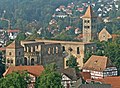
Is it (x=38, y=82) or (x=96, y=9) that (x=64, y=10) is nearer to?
(x=96, y=9)

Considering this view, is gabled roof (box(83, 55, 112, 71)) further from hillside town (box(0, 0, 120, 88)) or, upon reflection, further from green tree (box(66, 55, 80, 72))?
green tree (box(66, 55, 80, 72))

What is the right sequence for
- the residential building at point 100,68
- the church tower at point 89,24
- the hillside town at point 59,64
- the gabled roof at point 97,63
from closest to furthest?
the hillside town at point 59,64 → the residential building at point 100,68 → the gabled roof at point 97,63 → the church tower at point 89,24

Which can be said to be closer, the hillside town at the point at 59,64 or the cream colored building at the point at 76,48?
the hillside town at the point at 59,64

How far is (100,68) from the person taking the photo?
6200 centimetres

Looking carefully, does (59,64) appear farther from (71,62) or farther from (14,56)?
(14,56)

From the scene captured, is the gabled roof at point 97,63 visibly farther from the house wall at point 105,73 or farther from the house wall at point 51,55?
the house wall at point 51,55

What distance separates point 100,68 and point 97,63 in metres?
1.26

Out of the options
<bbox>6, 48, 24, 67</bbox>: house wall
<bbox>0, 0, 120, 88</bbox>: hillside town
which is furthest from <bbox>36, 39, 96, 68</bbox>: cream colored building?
<bbox>6, 48, 24, 67</bbox>: house wall

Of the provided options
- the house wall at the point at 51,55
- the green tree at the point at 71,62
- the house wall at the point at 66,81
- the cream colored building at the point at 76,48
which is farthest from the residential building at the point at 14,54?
the house wall at the point at 66,81

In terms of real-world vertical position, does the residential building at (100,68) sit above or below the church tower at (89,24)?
below

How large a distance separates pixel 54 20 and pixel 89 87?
114m

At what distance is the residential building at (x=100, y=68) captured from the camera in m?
61.6

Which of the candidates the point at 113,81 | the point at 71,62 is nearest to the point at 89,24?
the point at 71,62

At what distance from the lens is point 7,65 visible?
63.5 meters
